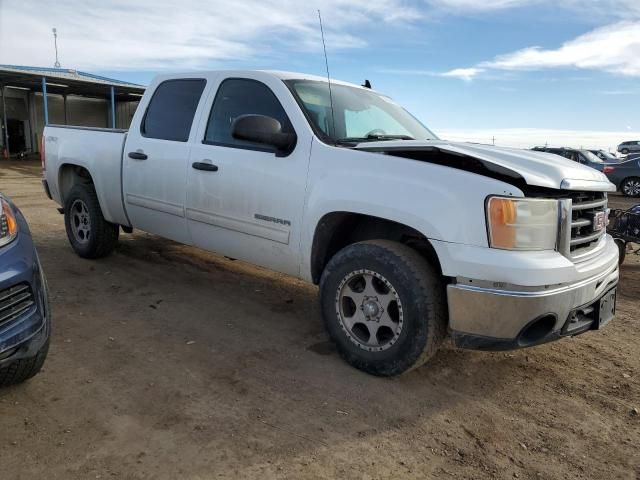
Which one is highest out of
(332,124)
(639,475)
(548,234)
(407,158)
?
(332,124)

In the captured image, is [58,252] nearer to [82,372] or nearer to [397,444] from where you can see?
[82,372]

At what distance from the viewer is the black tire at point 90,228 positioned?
18.5 feet

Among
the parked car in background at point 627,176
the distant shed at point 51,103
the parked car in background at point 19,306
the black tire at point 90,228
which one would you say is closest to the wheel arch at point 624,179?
the parked car in background at point 627,176

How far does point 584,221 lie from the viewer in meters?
3.15

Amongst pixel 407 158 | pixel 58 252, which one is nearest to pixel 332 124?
pixel 407 158

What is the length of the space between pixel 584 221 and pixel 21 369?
10.7 ft

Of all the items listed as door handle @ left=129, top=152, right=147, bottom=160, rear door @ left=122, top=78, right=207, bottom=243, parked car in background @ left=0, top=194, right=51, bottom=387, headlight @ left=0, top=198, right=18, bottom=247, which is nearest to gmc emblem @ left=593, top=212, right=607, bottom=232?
rear door @ left=122, top=78, right=207, bottom=243

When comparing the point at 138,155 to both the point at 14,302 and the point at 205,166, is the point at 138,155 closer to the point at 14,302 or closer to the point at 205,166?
the point at 205,166

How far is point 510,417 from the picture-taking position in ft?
9.57

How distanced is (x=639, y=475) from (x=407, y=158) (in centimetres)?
199

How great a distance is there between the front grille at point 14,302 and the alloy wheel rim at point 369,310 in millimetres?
1745

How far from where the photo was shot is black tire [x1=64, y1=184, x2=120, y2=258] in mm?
5633

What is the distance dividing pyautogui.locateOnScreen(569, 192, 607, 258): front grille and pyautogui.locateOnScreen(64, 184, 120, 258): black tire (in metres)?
4.63

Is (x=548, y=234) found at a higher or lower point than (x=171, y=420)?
higher
